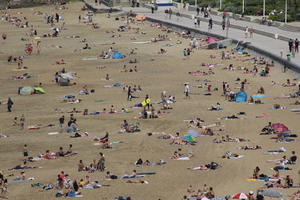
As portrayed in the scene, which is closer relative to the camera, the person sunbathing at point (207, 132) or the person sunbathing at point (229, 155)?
the person sunbathing at point (229, 155)

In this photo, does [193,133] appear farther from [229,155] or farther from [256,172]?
[256,172]

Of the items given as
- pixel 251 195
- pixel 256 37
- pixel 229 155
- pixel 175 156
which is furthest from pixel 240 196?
pixel 256 37

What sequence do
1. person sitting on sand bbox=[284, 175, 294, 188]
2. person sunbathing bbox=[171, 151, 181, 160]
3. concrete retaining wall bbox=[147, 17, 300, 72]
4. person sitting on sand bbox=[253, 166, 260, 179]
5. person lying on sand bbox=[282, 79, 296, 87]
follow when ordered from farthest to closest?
concrete retaining wall bbox=[147, 17, 300, 72], person lying on sand bbox=[282, 79, 296, 87], person sunbathing bbox=[171, 151, 181, 160], person sitting on sand bbox=[253, 166, 260, 179], person sitting on sand bbox=[284, 175, 294, 188]

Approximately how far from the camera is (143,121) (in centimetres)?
3984

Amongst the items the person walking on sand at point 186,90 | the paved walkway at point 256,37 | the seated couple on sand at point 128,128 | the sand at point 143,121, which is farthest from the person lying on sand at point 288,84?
the seated couple on sand at point 128,128

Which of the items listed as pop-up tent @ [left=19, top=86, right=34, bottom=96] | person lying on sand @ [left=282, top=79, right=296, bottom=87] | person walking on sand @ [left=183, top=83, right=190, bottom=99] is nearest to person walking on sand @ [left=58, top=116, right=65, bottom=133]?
person walking on sand @ [left=183, top=83, right=190, bottom=99]

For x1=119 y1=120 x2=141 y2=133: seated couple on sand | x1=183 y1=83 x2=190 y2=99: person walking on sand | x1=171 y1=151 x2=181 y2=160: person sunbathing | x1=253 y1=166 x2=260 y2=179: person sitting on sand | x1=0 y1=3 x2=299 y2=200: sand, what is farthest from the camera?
x1=183 y1=83 x2=190 y2=99: person walking on sand

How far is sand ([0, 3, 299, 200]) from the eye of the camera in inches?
1179

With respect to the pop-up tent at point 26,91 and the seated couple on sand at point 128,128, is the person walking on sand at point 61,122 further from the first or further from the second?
the pop-up tent at point 26,91

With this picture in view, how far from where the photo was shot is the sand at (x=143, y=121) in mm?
29953

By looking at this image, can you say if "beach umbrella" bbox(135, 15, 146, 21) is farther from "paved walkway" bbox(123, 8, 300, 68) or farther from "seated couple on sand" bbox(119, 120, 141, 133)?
"seated couple on sand" bbox(119, 120, 141, 133)

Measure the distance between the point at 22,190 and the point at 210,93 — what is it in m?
18.4

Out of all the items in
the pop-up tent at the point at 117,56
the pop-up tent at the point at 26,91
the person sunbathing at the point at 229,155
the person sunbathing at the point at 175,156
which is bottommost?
the pop-up tent at the point at 117,56

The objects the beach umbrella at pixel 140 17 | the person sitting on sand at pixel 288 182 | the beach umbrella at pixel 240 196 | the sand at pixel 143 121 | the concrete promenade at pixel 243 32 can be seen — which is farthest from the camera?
the beach umbrella at pixel 140 17
